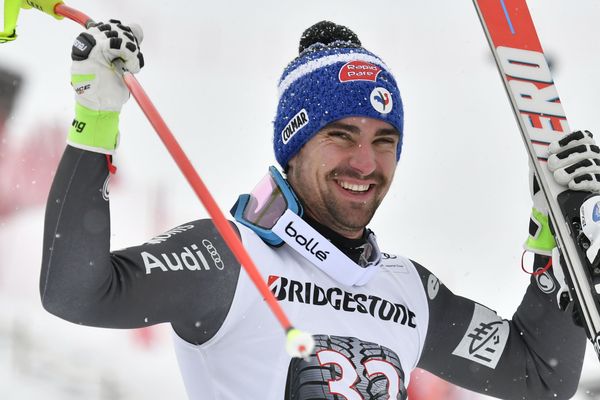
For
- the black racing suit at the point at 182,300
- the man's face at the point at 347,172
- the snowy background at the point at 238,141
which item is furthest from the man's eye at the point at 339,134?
the snowy background at the point at 238,141

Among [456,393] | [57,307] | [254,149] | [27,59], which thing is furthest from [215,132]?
[57,307]

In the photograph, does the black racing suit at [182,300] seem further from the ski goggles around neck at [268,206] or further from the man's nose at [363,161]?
the man's nose at [363,161]

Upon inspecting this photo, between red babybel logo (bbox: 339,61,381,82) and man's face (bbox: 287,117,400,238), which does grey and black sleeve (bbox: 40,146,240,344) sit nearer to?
man's face (bbox: 287,117,400,238)

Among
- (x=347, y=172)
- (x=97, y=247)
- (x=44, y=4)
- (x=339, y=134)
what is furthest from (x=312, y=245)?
(x=44, y=4)

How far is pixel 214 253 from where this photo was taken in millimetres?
3293

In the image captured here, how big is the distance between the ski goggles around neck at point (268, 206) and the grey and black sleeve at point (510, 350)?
71 centimetres

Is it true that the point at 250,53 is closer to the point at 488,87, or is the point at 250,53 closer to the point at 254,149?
the point at 254,149

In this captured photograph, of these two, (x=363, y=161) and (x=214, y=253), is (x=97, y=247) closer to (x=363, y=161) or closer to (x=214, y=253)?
(x=214, y=253)

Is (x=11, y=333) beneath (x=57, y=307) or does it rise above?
beneath

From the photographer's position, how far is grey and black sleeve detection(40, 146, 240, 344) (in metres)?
2.81

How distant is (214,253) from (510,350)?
1.38 m

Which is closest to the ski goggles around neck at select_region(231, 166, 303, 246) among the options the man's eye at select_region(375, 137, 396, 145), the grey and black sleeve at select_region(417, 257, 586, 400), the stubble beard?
the stubble beard

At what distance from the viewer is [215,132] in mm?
6328

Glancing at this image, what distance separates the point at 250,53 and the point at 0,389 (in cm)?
257
